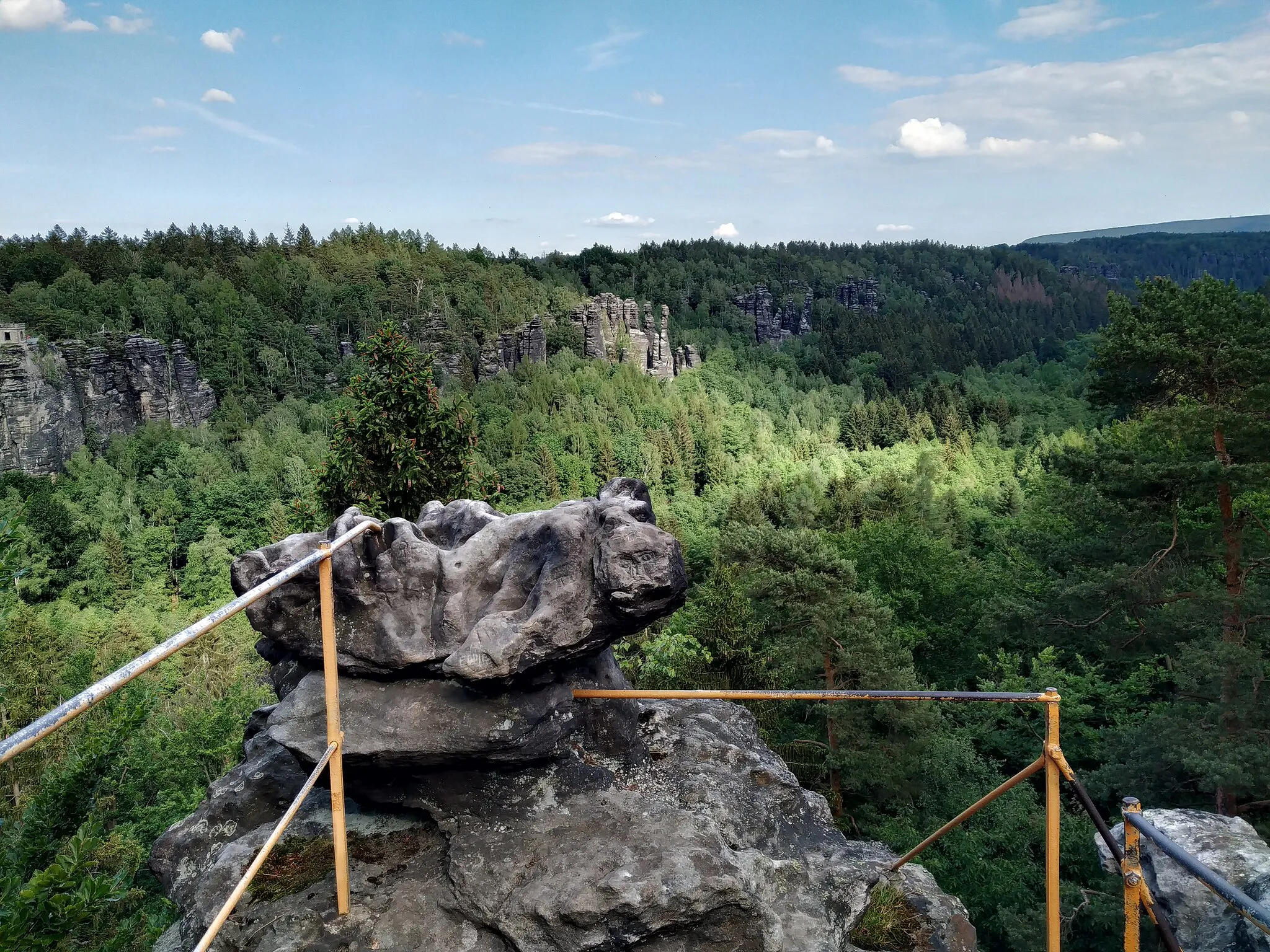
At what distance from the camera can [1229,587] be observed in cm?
1844

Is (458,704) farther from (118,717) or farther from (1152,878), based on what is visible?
(1152,878)

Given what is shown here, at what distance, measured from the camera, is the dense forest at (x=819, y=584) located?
16.2m

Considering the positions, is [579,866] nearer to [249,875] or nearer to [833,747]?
[249,875]

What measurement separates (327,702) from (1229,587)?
2021 centimetres

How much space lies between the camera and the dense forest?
16188 millimetres

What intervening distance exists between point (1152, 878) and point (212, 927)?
22.9 feet

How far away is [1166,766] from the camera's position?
1691cm

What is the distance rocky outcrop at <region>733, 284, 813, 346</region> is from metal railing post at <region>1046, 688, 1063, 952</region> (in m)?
177

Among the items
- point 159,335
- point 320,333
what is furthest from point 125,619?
point 320,333

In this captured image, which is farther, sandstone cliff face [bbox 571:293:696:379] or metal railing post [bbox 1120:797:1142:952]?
sandstone cliff face [bbox 571:293:696:379]

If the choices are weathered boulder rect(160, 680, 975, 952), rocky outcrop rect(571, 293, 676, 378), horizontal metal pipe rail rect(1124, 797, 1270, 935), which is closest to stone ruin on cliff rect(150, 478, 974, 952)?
weathered boulder rect(160, 680, 975, 952)

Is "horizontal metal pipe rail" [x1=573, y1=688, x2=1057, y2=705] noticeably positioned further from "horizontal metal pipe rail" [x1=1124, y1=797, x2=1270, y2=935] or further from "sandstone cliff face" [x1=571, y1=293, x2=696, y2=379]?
"sandstone cliff face" [x1=571, y1=293, x2=696, y2=379]

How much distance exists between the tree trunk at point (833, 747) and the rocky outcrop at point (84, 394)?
254ft

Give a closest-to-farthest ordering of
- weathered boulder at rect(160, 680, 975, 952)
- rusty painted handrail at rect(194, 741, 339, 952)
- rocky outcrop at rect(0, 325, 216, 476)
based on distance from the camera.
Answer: rusty painted handrail at rect(194, 741, 339, 952) < weathered boulder at rect(160, 680, 975, 952) < rocky outcrop at rect(0, 325, 216, 476)
